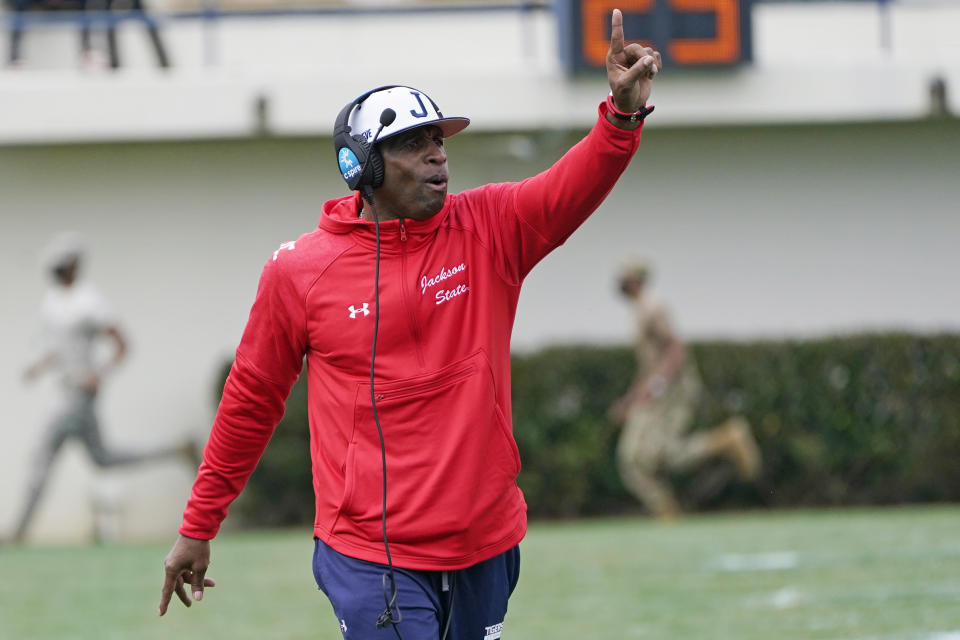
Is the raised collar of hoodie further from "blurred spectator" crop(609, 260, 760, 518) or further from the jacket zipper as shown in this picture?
"blurred spectator" crop(609, 260, 760, 518)

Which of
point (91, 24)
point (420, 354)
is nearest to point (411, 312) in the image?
point (420, 354)

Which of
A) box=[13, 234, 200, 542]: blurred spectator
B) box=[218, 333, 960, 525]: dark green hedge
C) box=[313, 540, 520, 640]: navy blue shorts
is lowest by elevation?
box=[218, 333, 960, 525]: dark green hedge

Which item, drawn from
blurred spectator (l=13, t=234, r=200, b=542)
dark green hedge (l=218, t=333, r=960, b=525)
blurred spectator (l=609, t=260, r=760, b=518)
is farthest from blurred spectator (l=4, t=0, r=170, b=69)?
blurred spectator (l=609, t=260, r=760, b=518)

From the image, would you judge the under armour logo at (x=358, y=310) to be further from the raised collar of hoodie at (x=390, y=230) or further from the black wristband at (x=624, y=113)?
the black wristband at (x=624, y=113)

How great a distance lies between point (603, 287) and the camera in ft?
48.1

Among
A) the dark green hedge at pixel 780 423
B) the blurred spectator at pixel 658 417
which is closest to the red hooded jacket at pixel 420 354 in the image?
the blurred spectator at pixel 658 417

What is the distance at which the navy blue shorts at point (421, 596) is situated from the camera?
4.11 metres

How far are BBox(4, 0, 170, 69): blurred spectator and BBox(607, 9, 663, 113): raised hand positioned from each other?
1063cm

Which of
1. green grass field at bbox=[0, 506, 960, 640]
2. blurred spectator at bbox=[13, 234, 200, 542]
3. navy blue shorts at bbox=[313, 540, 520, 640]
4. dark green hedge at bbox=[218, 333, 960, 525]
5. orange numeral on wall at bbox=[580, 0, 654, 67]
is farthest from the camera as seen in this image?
dark green hedge at bbox=[218, 333, 960, 525]

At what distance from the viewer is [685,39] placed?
13742mm

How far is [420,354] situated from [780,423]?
9854mm

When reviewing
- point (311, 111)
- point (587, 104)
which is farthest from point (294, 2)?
point (587, 104)

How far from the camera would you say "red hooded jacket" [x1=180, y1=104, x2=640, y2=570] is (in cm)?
412

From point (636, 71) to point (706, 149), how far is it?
36.0ft
